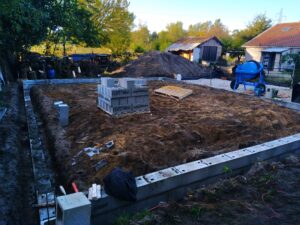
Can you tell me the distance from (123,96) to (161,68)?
12.3 meters

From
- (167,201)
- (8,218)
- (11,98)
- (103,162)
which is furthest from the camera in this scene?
(11,98)

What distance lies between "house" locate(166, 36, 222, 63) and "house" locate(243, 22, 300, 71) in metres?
3.92

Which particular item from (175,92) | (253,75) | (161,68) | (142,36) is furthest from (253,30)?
(175,92)

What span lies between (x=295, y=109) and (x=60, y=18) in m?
11.4

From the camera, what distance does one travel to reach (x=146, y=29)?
37.7m

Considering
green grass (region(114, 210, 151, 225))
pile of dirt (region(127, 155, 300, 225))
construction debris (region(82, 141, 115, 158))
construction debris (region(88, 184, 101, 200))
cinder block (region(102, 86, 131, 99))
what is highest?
cinder block (region(102, 86, 131, 99))

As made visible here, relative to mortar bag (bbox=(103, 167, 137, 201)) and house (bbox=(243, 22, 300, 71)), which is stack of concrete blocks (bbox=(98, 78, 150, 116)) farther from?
house (bbox=(243, 22, 300, 71))

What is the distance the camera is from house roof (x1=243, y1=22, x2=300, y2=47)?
70.4ft

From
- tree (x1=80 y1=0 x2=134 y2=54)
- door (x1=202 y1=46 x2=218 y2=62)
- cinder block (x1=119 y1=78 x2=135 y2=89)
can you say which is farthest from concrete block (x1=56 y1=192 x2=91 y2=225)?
door (x1=202 y1=46 x2=218 y2=62)

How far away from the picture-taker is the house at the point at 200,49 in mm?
25536

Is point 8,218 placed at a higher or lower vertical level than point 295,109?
lower

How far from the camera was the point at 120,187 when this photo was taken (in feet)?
8.79

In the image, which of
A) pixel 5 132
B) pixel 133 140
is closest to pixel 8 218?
pixel 133 140

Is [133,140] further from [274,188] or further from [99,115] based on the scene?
[274,188]
